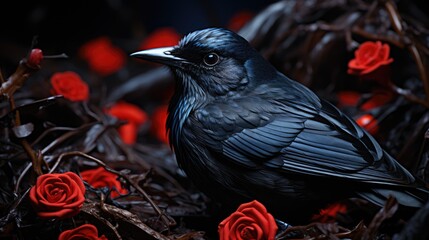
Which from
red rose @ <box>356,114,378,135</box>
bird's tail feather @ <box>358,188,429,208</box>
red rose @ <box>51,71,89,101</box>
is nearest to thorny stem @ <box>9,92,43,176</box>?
red rose @ <box>51,71,89,101</box>

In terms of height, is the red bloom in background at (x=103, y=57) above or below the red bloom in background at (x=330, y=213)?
above

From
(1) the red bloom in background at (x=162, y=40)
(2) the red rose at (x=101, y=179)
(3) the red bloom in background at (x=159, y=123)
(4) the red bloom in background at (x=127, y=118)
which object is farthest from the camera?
(1) the red bloom in background at (x=162, y=40)

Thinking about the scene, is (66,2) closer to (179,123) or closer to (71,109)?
(71,109)

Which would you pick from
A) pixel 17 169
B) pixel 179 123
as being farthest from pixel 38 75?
pixel 179 123

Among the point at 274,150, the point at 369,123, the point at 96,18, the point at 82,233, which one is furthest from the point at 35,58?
the point at 96,18

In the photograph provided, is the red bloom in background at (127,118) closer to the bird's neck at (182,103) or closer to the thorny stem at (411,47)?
the bird's neck at (182,103)

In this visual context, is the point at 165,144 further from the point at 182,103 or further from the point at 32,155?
the point at 32,155

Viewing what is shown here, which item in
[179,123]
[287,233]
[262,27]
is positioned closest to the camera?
[287,233]

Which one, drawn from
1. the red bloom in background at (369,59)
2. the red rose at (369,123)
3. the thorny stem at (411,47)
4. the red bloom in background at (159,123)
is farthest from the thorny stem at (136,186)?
the red bloom in background at (159,123)
